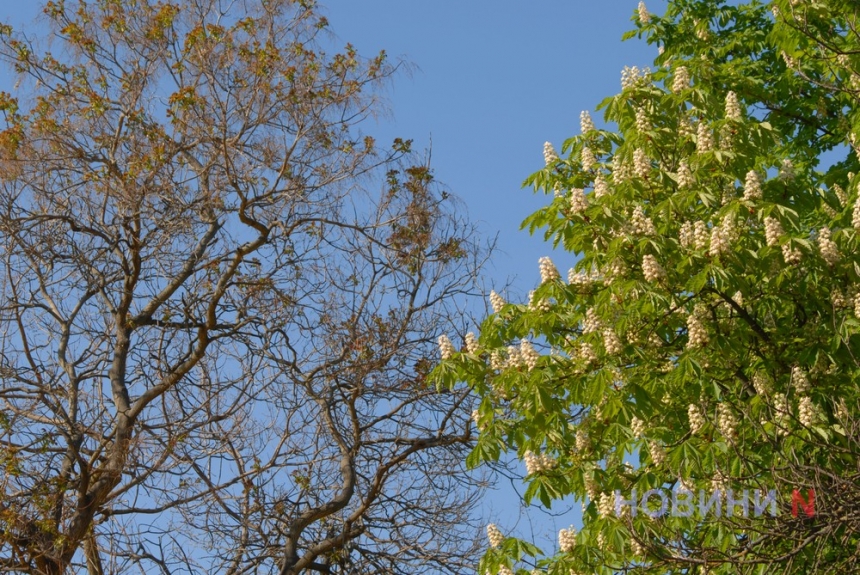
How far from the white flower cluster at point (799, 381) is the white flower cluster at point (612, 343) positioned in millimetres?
1013

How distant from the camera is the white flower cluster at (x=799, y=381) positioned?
6.30m

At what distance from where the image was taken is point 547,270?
686 centimetres

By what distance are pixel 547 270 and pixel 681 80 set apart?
194cm

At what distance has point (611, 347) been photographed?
252 inches

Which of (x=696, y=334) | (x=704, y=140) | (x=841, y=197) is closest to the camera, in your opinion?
(x=696, y=334)

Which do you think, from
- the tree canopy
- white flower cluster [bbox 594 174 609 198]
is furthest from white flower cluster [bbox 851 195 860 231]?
white flower cluster [bbox 594 174 609 198]

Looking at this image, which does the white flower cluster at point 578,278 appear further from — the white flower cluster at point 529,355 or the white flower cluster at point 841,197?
the white flower cluster at point 841,197

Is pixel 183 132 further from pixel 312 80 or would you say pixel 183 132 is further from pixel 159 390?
pixel 159 390

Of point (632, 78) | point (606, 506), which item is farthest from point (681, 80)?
point (606, 506)

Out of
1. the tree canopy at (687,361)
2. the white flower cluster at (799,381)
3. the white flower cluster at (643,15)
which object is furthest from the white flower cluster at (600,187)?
the white flower cluster at (643,15)

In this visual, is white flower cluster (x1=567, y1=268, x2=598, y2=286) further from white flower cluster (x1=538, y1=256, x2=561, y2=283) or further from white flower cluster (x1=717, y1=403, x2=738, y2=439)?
white flower cluster (x1=717, y1=403, x2=738, y2=439)

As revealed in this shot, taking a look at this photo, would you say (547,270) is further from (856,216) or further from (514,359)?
(856,216)

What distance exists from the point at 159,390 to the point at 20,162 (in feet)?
8.37

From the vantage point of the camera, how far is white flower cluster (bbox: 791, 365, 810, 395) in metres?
6.30
